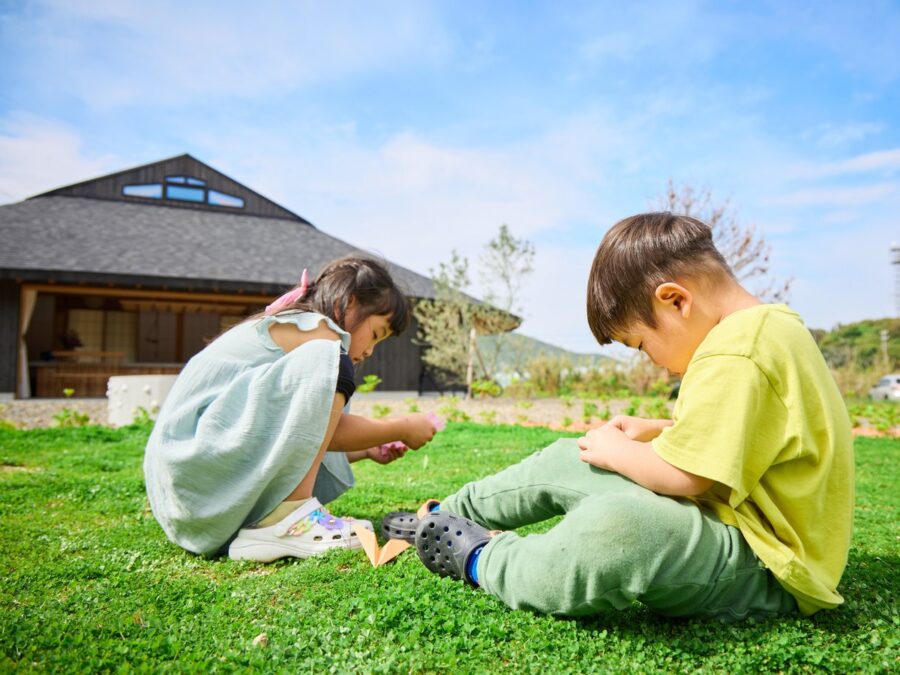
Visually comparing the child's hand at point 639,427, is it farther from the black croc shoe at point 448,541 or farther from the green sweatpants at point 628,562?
the black croc shoe at point 448,541

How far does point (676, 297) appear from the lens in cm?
170

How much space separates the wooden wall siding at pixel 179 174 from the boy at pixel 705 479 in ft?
62.6

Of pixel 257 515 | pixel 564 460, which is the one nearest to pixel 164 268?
pixel 257 515

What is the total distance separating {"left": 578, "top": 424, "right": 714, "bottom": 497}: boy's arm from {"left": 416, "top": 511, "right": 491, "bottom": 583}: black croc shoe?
41cm

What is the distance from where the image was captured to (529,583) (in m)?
→ 1.64

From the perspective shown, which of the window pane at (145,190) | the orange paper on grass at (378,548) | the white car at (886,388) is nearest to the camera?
the orange paper on grass at (378,548)

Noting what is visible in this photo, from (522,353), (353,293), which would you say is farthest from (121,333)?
(353,293)

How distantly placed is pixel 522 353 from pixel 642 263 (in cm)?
1241

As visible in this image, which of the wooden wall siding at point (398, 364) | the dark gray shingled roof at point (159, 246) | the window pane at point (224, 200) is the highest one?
the window pane at point (224, 200)

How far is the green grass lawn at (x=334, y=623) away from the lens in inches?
57.5

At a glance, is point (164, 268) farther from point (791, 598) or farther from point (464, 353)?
point (791, 598)

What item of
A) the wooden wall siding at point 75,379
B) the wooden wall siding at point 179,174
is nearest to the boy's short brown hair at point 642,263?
the wooden wall siding at point 75,379

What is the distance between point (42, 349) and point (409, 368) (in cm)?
1033

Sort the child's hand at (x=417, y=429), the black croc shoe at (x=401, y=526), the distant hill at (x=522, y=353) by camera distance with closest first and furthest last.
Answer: the black croc shoe at (x=401, y=526)
the child's hand at (x=417, y=429)
the distant hill at (x=522, y=353)
